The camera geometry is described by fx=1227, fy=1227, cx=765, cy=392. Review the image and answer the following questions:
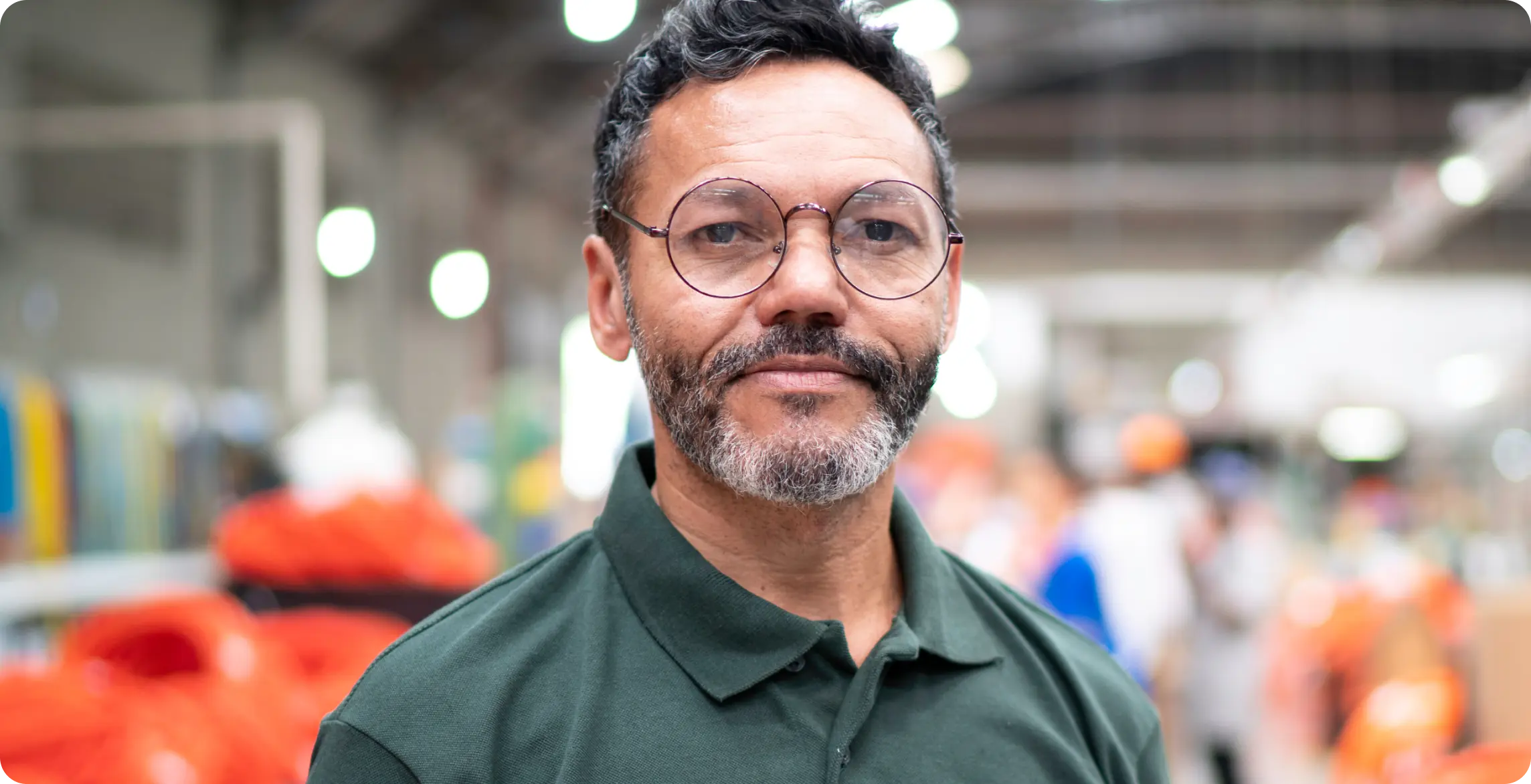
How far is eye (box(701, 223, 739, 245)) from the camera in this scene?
4.04 ft

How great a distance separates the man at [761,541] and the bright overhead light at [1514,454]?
298 inches

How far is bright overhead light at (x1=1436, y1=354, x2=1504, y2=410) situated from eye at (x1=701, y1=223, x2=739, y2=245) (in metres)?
10.7

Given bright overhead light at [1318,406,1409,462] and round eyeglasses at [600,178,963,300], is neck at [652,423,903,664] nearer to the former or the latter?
round eyeglasses at [600,178,963,300]

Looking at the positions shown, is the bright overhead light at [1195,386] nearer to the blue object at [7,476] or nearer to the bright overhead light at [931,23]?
the bright overhead light at [931,23]

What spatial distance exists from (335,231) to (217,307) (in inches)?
95.7

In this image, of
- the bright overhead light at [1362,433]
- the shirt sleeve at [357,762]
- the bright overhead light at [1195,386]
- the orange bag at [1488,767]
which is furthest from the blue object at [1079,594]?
the bright overhead light at [1195,386]

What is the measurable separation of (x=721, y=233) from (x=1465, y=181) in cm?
846

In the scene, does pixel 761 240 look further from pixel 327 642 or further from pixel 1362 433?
pixel 1362 433

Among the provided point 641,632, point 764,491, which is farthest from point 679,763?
point 764,491

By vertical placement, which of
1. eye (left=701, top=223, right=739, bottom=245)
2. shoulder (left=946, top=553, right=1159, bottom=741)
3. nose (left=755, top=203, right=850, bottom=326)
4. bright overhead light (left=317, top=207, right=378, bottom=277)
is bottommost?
shoulder (left=946, top=553, right=1159, bottom=741)

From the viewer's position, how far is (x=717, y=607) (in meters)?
1.19

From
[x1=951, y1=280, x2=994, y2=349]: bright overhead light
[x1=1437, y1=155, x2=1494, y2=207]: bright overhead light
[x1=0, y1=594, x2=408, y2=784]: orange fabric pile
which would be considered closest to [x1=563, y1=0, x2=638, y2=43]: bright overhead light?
[x1=0, y1=594, x2=408, y2=784]: orange fabric pile

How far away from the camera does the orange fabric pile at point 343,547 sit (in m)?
3.34

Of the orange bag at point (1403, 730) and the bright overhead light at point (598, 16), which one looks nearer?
the orange bag at point (1403, 730)
